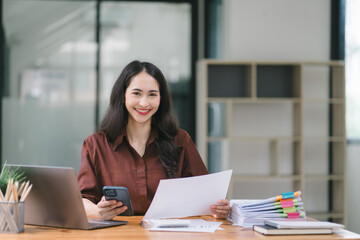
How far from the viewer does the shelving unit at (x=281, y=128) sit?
482cm

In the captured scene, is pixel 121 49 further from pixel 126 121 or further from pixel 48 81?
pixel 126 121

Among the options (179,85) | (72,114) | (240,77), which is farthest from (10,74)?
(240,77)

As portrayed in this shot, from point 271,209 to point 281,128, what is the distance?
116 inches

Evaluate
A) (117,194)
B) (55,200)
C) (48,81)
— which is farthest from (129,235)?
(48,81)

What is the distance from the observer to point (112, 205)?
212 cm

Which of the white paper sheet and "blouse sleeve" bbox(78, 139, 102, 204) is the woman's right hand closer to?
the white paper sheet

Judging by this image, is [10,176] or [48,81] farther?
[48,81]

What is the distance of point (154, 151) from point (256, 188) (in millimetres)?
2558

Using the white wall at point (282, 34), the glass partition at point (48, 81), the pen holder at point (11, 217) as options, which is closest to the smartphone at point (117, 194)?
the pen holder at point (11, 217)

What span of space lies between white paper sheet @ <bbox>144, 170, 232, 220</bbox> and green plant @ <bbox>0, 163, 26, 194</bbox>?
510 millimetres

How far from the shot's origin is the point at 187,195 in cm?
219

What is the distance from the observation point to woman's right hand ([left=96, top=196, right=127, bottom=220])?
83.2 inches

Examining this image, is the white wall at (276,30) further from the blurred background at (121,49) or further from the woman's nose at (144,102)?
the woman's nose at (144,102)

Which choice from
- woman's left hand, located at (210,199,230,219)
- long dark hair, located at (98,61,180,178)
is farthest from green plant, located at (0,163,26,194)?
woman's left hand, located at (210,199,230,219)
